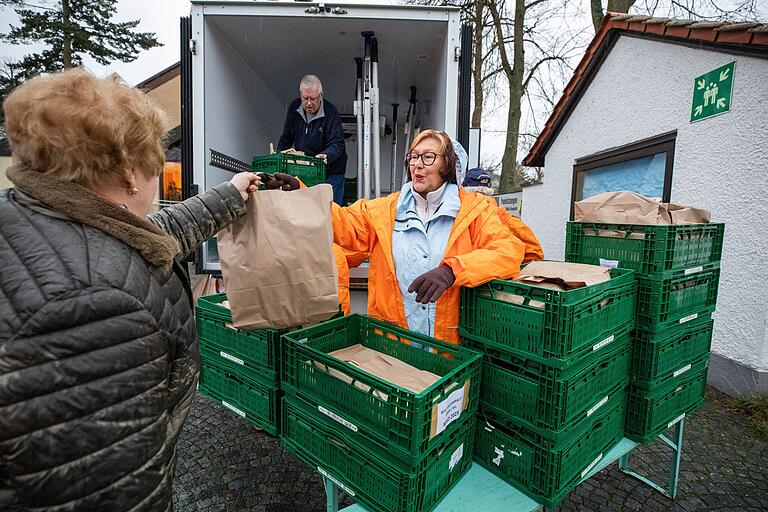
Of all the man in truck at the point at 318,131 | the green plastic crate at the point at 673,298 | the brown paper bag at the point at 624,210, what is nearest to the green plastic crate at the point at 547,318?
the green plastic crate at the point at 673,298

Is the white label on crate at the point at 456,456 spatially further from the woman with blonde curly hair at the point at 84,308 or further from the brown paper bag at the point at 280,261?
the woman with blonde curly hair at the point at 84,308

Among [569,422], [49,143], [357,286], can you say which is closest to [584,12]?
[357,286]

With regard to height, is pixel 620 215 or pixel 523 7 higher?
pixel 523 7

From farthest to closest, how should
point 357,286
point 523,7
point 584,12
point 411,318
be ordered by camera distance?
1. point 523,7
2. point 584,12
3. point 357,286
4. point 411,318

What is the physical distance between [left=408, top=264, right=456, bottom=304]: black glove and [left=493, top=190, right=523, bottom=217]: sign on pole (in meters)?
8.08

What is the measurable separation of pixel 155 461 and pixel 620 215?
2.21 metres

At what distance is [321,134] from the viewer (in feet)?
13.8

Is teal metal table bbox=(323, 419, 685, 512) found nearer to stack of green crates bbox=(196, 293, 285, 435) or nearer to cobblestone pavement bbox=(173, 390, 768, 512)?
stack of green crates bbox=(196, 293, 285, 435)

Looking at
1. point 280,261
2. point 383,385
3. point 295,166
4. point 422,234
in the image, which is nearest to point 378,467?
point 383,385

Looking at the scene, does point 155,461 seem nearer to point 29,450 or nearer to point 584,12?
point 29,450

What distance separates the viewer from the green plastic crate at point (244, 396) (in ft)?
6.88

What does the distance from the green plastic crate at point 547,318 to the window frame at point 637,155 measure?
3884mm

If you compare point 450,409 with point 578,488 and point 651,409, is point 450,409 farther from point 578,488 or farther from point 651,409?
point 578,488

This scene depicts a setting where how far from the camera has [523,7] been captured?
999 cm
